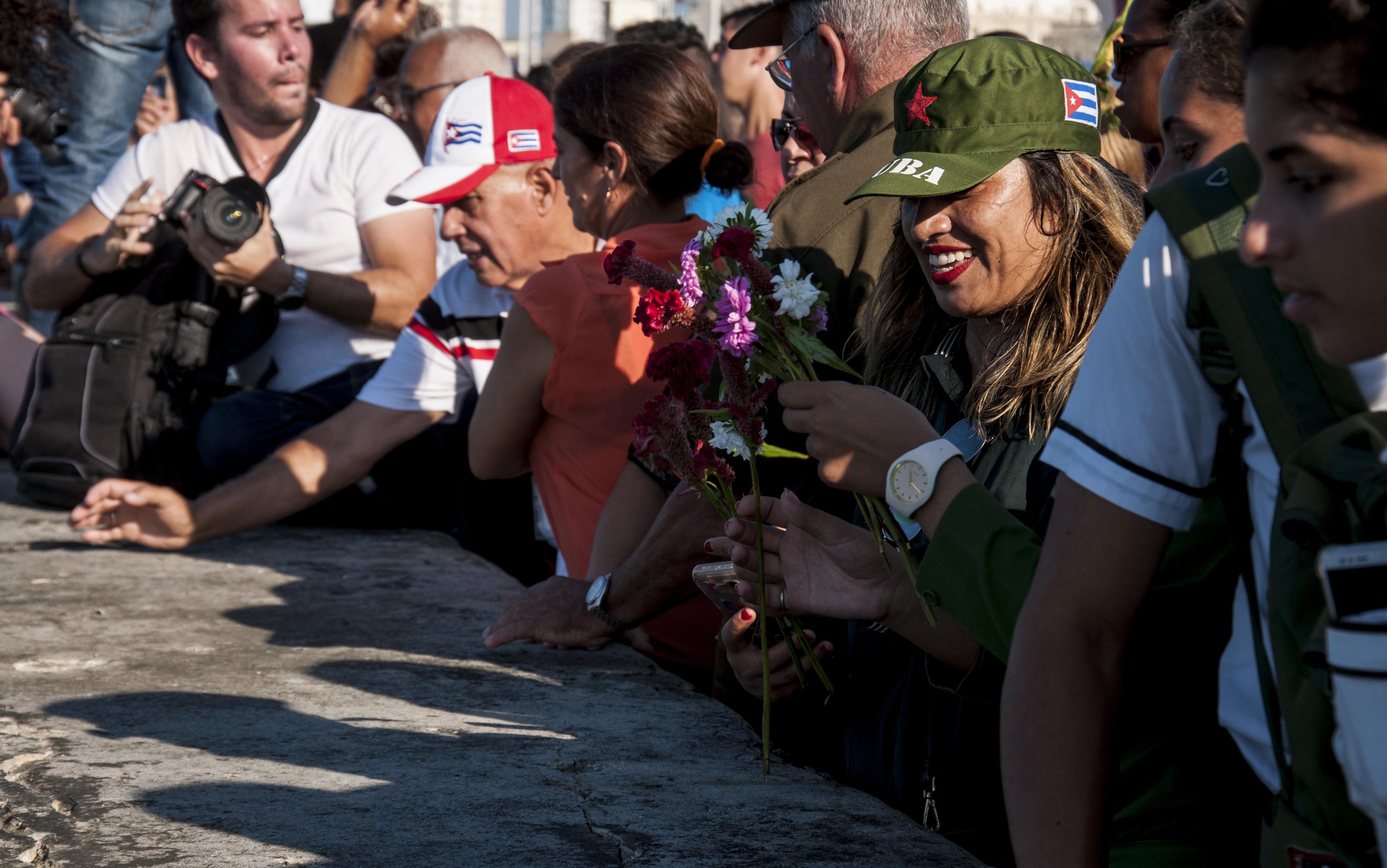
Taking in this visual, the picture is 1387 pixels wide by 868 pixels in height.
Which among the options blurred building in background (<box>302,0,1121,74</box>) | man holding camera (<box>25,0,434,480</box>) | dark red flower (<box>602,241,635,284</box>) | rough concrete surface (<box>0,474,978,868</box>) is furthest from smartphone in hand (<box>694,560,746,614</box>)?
blurred building in background (<box>302,0,1121,74</box>)

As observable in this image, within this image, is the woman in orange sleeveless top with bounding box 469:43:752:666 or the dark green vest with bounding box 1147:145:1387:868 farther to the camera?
the woman in orange sleeveless top with bounding box 469:43:752:666

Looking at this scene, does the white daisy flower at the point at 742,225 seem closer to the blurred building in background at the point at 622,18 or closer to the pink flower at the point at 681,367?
the pink flower at the point at 681,367

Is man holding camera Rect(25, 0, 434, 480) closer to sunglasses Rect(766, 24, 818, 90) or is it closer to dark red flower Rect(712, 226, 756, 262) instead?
sunglasses Rect(766, 24, 818, 90)

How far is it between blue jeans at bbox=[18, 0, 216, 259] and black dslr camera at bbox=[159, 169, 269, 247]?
77.5 inches

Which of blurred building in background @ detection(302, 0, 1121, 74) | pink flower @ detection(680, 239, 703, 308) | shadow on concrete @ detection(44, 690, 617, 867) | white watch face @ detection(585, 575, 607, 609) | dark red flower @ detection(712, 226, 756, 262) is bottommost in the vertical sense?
shadow on concrete @ detection(44, 690, 617, 867)

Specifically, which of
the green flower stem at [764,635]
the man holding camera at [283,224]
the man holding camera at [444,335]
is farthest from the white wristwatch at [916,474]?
the man holding camera at [283,224]

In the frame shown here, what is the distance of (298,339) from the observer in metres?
4.83

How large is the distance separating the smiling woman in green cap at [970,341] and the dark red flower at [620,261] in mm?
347

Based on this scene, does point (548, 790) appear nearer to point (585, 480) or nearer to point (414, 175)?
point (585, 480)

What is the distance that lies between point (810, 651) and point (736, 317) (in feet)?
1.99

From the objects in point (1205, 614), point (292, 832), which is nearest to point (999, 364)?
point (1205, 614)

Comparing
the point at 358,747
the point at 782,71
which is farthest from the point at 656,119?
the point at 358,747

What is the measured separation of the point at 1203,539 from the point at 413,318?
9.88 ft

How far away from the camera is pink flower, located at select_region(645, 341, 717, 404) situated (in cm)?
210
